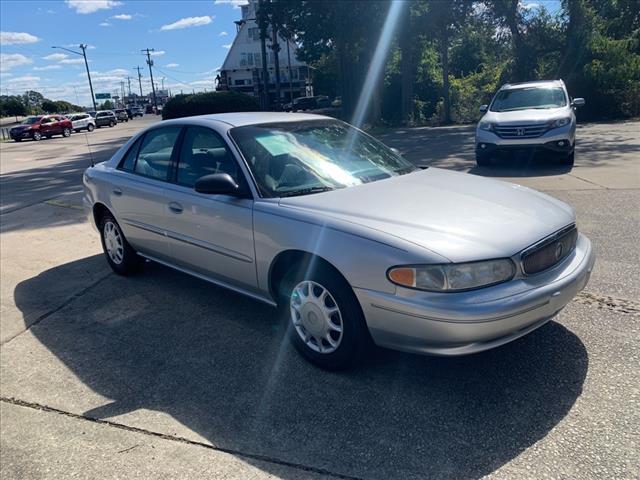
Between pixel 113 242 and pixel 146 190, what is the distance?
3.61 ft

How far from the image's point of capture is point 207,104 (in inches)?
1047

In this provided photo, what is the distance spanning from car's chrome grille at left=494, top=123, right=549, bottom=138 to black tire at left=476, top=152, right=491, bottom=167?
56 centimetres

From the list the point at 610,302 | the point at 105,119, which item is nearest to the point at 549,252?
the point at 610,302

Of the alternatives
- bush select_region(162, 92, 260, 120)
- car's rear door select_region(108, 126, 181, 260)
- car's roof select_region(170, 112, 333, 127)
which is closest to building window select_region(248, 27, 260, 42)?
bush select_region(162, 92, 260, 120)

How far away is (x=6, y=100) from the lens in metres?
78.1

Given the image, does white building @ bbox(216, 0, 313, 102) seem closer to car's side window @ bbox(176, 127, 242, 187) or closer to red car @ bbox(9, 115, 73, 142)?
red car @ bbox(9, 115, 73, 142)

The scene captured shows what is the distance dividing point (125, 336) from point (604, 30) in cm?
2790

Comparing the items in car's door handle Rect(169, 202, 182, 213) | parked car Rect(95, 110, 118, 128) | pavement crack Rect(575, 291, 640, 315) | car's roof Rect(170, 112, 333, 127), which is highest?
car's roof Rect(170, 112, 333, 127)

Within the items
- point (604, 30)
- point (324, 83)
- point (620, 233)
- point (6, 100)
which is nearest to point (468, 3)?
point (604, 30)

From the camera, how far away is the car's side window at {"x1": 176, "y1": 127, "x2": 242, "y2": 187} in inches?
156

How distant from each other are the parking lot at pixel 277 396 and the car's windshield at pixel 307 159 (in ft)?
3.76

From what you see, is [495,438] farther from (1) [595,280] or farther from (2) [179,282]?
(2) [179,282]

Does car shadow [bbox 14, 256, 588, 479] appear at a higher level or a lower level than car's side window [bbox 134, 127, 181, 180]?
lower

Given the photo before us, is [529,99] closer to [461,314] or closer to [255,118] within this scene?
[255,118]
